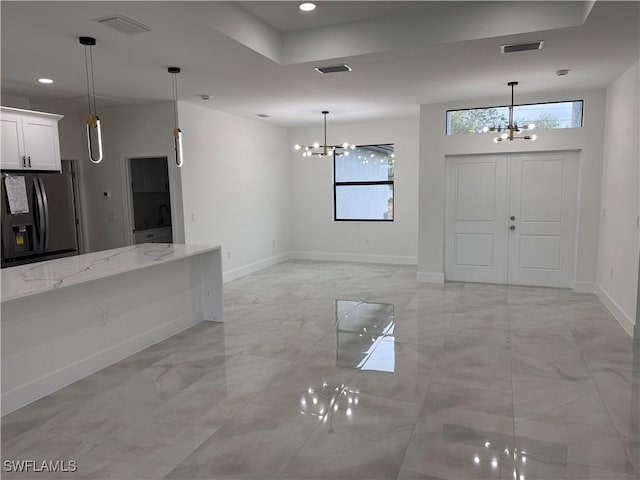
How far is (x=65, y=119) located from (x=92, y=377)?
4.46 m

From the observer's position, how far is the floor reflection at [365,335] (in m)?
3.67

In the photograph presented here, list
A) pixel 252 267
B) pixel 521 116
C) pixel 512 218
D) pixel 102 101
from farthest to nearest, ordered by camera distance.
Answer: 1. pixel 252 267
2. pixel 512 218
3. pixel 521 116
4. pixel 102 101

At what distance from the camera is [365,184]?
854 cm

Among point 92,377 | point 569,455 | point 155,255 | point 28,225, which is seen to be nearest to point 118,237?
point 28,225

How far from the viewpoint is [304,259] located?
9117 millimetres

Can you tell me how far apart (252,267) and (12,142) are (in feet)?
13.3

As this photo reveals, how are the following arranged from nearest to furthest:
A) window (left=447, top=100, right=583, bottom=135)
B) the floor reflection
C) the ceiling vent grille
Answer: the floor reflection < the ceiling vent grille < window (left=447, top=100, right=583, bottom=135)

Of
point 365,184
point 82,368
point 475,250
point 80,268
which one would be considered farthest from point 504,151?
point 82,368

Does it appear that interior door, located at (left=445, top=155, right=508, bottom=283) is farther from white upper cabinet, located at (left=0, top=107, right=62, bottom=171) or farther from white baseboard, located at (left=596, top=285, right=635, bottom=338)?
white upper cabinet, located at (left=0, top=107, right=62, bottom=171)

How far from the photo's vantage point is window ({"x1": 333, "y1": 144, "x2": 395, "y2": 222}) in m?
8.36

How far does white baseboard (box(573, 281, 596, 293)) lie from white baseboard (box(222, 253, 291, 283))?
16.8ft

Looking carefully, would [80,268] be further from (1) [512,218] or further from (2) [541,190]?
(2) [541,190]

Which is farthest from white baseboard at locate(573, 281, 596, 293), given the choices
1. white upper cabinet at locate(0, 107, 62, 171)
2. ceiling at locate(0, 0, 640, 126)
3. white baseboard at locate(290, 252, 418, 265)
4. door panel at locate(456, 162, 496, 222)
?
white upper cabinet at locate(0, 107, 62, 171)

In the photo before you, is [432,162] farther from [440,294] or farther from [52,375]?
[52,375]
